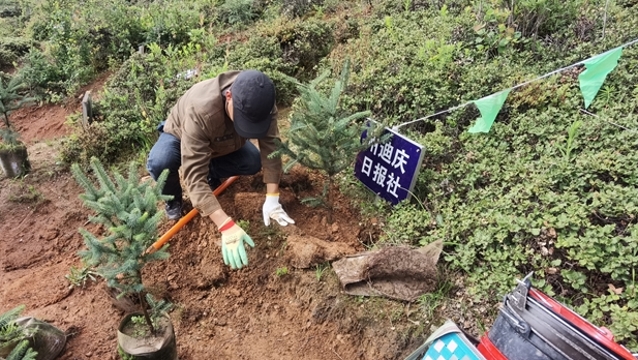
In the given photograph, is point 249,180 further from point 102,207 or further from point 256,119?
point 102,207

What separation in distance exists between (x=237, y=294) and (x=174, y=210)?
98 cm

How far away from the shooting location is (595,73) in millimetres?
3283

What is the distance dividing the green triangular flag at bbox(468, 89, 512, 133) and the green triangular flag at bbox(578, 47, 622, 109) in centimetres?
63

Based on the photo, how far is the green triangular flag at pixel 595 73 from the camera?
127 inches

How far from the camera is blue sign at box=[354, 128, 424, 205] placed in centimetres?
296

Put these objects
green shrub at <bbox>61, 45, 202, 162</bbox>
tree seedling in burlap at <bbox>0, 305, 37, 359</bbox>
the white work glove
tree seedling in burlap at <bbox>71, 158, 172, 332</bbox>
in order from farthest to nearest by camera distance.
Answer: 1. green shrub at <bbox>61, 45, 202, 162</bbox>
2. the white work glove
3. tree seedling in burlap at <bbox>0, 305, 37, 359</bbox>
4. tree seedling in burlap at <bbox>71, 158, 172, 332</bbox>

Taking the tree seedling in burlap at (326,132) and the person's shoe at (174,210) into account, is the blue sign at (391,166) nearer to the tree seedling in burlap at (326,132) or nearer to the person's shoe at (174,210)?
the tree seedling in burlap at (326,132)

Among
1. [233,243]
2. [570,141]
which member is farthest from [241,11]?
[570,141]

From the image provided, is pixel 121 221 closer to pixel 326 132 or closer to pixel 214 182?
pixel 326 132

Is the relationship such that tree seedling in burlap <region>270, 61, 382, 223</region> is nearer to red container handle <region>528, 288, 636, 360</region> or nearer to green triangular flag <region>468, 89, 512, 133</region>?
green triangular flag <region>468, 89, 512, 133</region>

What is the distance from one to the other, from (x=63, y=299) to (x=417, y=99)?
3.27 m

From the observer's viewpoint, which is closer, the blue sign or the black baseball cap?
the black baseball cap

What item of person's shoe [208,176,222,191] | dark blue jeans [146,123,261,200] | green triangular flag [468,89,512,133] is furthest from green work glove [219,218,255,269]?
green triangular flag [468,89,512,133]

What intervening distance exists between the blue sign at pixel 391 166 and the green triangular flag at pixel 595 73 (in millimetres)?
1526
